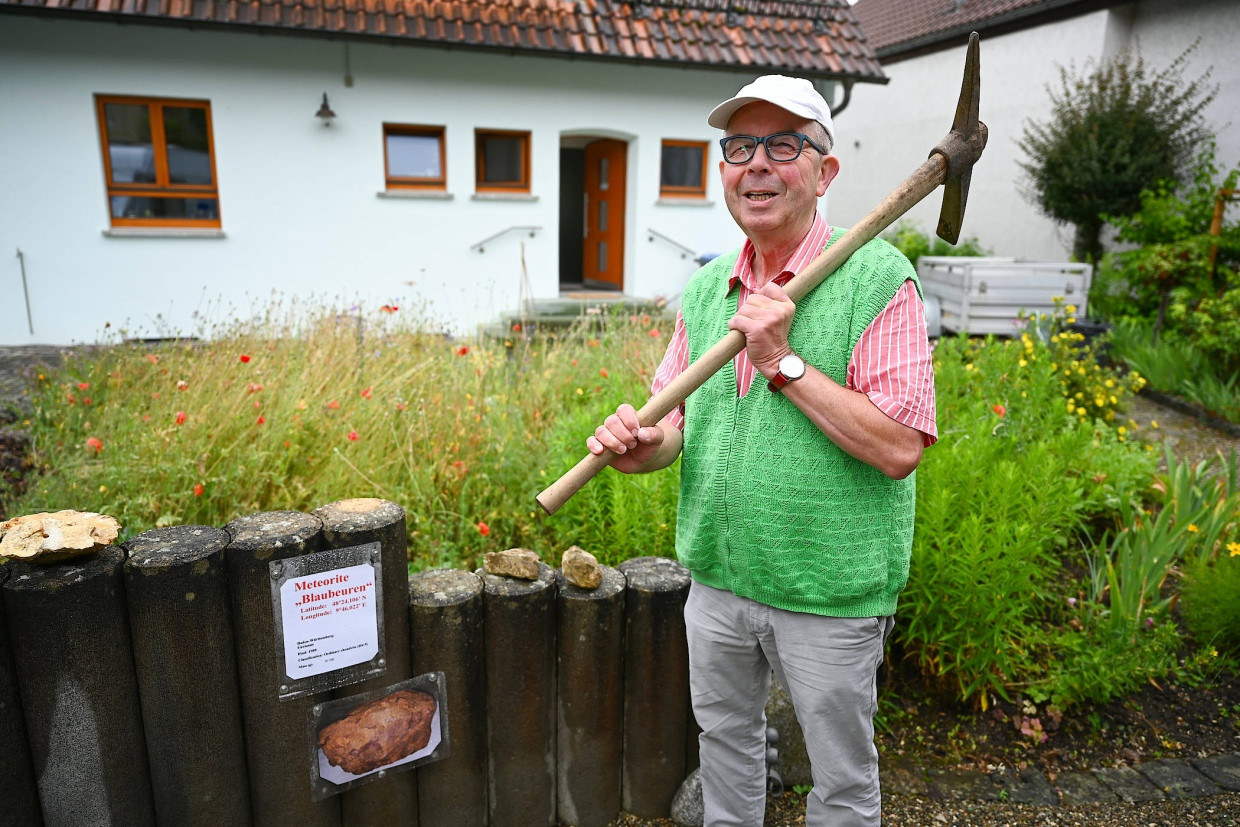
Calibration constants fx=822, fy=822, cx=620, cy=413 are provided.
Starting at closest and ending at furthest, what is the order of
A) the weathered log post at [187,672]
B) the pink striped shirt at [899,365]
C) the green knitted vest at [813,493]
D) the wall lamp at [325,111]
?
the pink striped shirt at [899,365]
the green knitted vest at [813,493]
the weathered log post at [187,672]
the wall lamp at [325,111]

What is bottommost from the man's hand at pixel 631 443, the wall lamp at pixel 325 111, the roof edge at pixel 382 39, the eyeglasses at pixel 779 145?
the man's hand at pixel 631 443

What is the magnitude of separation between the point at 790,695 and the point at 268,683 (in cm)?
129

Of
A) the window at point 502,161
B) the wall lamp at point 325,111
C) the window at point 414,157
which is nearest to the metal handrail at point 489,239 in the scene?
the window at point 502,161

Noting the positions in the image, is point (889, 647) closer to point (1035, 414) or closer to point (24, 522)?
point (1035, 414)

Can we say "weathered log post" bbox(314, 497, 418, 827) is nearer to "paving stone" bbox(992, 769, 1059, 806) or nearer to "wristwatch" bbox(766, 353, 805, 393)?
"wristwatch" bbox(766, 353, 805, 393)

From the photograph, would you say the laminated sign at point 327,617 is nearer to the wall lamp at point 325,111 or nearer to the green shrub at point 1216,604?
the green shrub at point 1216,604

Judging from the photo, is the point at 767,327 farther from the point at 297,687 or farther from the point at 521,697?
the point at 297,687

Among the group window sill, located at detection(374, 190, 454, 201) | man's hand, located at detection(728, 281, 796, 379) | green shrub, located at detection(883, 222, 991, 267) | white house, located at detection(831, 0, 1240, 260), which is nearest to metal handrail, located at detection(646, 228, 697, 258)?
window sill, located at detection(374, 190, 454, 201)

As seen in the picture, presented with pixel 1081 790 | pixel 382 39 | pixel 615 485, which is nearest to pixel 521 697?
pixel 615 485

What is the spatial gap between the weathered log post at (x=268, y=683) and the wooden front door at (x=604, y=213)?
9872mm

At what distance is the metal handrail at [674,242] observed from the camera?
36.5 ft

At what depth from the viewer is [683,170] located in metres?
11.2

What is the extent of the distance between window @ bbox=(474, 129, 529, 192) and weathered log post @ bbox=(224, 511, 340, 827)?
897 cm

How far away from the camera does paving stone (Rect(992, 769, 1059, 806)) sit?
2.60 meters
